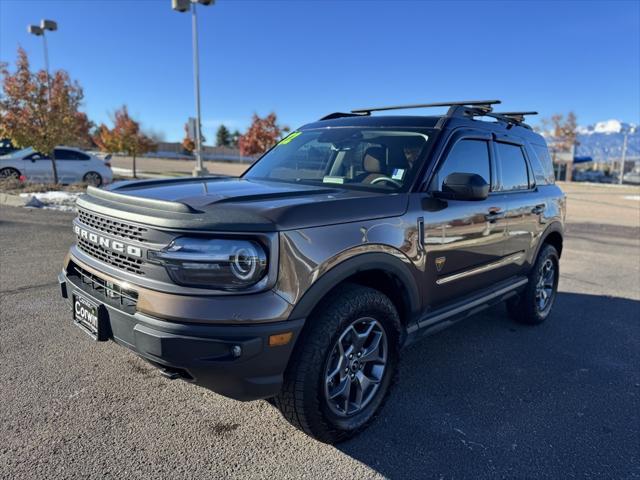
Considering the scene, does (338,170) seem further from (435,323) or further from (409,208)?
(435,323)

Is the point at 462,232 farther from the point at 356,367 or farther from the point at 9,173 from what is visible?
the point at 9,173

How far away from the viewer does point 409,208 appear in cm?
299

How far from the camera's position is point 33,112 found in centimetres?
1385

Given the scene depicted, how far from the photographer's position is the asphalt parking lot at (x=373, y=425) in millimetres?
2523

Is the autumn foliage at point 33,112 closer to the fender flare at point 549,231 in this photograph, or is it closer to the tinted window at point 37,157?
the tinted window at point 37,157

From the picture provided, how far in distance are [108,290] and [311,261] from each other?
3.77 feet

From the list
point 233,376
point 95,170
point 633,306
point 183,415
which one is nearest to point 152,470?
point 183,415

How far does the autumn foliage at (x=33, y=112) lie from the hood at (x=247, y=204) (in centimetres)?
1292

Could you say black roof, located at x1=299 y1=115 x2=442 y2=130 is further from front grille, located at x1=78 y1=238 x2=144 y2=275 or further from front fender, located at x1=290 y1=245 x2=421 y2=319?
front grille, located at x1=78 y1=238 x2=144 y2=275

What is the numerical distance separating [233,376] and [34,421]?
1443mm

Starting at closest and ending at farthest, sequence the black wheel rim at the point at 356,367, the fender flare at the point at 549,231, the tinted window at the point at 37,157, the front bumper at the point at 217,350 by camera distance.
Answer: the front bumper at the point at 217,350, the black wheel rim at the point at 356,367, the fender flare at the point at 549,231, the tinted window at the point at 37,157

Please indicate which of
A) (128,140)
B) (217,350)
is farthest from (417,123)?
(128,140)

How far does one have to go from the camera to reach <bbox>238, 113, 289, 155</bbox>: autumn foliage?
37906 mm

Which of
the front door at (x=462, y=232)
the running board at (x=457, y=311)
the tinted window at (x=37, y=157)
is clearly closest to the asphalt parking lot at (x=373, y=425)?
the running board at (x=457, y=311)
